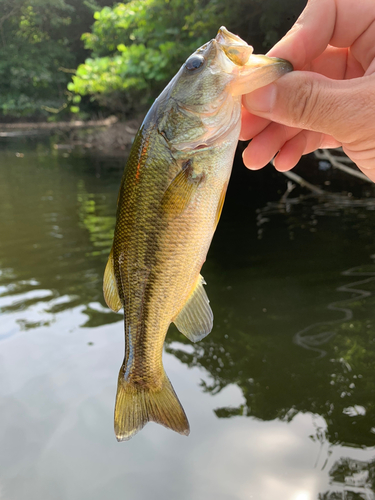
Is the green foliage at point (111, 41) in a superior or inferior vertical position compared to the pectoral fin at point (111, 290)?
superior

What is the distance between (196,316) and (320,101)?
1106mm

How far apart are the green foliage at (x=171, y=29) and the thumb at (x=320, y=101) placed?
935 cm

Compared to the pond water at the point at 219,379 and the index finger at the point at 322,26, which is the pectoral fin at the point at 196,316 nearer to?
the index finger at the point at 322,26

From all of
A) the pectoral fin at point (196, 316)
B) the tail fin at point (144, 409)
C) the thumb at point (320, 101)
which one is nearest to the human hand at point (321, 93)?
the thumb at point (320, 101)

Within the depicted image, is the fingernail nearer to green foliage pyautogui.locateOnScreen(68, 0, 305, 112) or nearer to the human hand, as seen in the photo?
the human hand

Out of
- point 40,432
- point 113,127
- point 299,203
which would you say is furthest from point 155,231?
point 113,127

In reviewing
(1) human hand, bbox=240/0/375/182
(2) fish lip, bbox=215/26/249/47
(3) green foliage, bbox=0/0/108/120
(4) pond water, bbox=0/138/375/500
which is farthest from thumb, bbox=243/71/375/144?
(3) green foliage, bbox=0/0/108/120

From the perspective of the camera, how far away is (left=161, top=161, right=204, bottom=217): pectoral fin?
1586 millimetres

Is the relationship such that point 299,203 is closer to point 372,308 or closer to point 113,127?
point 372,308

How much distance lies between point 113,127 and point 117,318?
59.7ft

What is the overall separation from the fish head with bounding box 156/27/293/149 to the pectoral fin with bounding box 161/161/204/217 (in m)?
0.13

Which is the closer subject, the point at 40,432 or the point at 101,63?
the point at 40,432

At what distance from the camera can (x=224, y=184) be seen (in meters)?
1.66

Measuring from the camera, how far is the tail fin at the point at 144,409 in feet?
5.75
